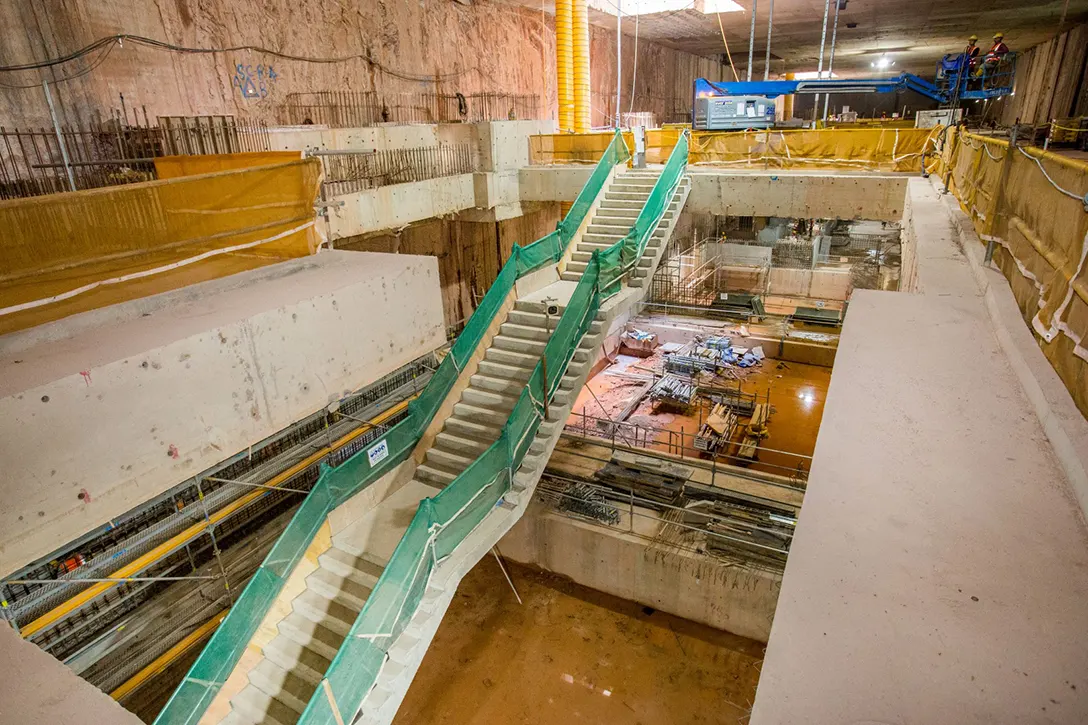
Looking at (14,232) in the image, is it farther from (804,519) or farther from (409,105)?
(409,105)

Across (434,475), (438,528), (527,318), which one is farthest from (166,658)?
(527,318)

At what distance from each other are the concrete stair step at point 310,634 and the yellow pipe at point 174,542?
4.84 feet

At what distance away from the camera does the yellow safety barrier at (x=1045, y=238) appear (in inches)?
132


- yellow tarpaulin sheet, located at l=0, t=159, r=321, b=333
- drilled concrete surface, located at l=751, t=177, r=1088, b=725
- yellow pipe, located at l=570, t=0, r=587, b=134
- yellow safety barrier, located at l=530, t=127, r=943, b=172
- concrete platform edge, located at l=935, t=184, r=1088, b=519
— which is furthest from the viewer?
yellow pipe, located at l=570, t=0, r=587, b=134

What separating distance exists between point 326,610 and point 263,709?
113 centimetres

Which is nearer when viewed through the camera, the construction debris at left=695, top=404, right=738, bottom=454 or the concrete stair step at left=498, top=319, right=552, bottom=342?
the concrete stair step at left=498, top=319, right=552, bottom=342

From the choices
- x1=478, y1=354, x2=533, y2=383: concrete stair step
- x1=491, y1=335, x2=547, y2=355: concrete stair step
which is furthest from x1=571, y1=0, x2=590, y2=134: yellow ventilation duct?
x1=478, y1=354, x2=533, y2=383: concrete stair step

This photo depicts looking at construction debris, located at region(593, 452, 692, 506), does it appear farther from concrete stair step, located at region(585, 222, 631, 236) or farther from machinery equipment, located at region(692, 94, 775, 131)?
machinery equipment, located at region(692, 94, 775, 131)

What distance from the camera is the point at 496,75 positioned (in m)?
19.6

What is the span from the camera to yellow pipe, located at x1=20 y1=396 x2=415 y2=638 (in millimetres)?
5664

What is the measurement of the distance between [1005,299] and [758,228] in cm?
2217

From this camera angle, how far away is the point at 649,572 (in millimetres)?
9508

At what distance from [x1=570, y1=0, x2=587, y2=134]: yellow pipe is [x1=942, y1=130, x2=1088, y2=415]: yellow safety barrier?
13.1m

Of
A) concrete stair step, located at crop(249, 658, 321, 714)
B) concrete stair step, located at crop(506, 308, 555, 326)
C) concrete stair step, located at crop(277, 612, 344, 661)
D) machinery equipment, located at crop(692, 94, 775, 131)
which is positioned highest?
machinery equipment, located at crop(692, 94, 775, 131)
